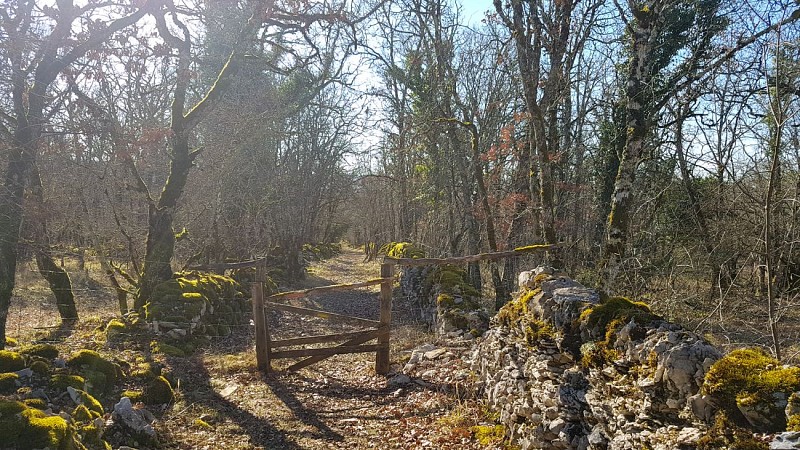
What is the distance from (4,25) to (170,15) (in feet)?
15.6

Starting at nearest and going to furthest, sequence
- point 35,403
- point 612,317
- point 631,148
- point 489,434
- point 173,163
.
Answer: point 612,317 → point 35,403 → point 489,434 → point 631,148 → point 173,163

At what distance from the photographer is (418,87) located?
54.6ft

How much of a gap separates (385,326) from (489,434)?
315 cm

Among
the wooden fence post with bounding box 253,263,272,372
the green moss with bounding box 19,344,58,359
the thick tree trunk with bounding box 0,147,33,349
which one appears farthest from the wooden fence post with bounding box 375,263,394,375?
the thick tree trunk with bounding box 0,147,33,349

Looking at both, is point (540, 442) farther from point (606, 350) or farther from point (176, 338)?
point (176, 338)

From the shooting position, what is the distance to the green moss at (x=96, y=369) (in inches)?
241

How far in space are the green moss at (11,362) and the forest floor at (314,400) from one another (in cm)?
163

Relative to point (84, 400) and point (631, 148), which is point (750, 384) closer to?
point (631, 148)

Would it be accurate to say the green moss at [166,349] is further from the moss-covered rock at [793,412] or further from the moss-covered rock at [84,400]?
the moss-covered rock at [793,412]

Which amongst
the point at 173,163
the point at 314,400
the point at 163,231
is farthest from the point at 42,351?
the point at 173,163

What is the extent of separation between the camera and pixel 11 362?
542 centimetres

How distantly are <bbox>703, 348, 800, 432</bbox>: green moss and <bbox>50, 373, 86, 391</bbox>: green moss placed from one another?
6.17 metres

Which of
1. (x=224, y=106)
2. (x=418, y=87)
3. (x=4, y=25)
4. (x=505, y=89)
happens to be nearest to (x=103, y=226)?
(x=224, y=106)

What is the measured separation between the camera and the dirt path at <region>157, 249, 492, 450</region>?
5836mm
